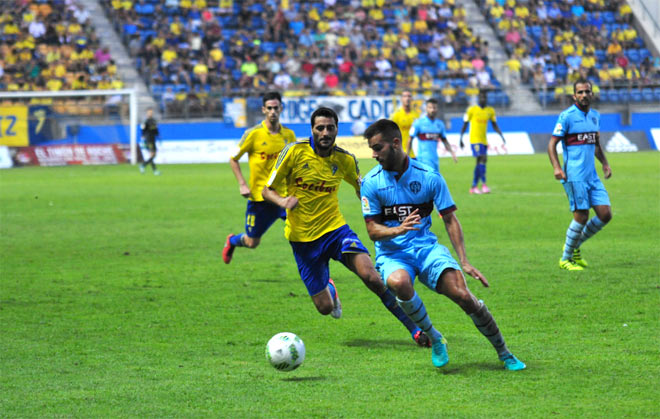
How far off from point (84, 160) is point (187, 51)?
7413 mm

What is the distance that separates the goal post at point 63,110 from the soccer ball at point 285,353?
1179 inches

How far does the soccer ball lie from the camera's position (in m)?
6.39

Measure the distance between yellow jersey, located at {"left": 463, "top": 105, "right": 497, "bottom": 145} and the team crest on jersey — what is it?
1621 centimetres

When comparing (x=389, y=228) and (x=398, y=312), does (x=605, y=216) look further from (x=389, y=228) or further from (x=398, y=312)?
(x=389, y=228)

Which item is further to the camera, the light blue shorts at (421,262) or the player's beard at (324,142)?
the player's beard at (324,142)

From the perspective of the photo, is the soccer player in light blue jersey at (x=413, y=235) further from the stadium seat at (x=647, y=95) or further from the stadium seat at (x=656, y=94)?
the stadium seat at (x=656, y=94)

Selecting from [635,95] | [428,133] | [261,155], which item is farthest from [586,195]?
[635,95]

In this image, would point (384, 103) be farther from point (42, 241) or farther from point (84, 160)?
point (42, 241)

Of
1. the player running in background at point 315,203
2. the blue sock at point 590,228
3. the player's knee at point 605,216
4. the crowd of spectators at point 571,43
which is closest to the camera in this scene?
the player running in background at point 315,203

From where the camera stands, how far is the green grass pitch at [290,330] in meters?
5.71

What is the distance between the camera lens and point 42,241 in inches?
587

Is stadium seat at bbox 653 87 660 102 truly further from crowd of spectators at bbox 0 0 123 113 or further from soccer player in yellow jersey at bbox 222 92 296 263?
soccer player in yellow jersey at bbox 222 92 296 263

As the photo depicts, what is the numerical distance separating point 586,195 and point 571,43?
35.9m

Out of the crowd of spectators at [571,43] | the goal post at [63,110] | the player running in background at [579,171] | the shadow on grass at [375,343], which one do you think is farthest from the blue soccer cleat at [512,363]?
the crowd of spectators at [571,43]
